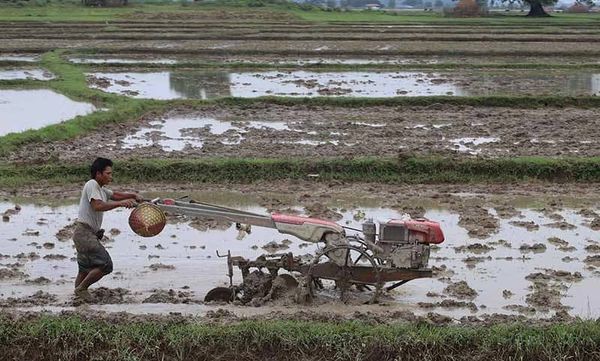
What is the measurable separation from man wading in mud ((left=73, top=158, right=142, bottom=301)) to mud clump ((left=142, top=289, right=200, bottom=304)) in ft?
1.25

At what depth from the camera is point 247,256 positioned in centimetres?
684

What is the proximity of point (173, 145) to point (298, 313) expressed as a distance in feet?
19.7

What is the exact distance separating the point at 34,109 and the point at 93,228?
872cm

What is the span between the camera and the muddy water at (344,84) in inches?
617

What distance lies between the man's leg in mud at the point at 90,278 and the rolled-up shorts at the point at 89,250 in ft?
0.10

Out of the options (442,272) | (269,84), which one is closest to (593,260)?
(442,272)

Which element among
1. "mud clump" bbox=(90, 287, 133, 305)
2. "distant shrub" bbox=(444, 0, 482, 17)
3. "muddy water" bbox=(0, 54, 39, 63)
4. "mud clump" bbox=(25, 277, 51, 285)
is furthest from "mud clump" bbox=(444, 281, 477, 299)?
"distant shrub" bbox=(444, 0, 482, 17)

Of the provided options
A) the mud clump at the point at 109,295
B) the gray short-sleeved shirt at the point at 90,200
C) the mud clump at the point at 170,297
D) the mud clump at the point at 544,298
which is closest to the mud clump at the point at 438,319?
the mud clump at the point at 544,298

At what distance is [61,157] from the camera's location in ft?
32.7

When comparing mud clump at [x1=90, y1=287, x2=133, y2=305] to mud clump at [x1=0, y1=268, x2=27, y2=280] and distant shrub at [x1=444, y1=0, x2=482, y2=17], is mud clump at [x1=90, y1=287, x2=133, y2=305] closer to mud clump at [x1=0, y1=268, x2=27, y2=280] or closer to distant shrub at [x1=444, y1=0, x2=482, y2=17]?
mud clump at [x1=0, y1=268, x2=27, y2=280]

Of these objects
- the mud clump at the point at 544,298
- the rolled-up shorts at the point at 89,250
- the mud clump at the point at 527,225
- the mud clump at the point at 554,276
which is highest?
the rolled-up shorts at the point at 89,250

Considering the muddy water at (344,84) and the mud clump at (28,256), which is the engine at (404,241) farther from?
the muddy water at (344,84)

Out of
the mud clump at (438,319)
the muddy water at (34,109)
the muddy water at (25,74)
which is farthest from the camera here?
the muddy water at (25,74)

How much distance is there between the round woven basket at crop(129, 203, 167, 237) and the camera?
545cm
